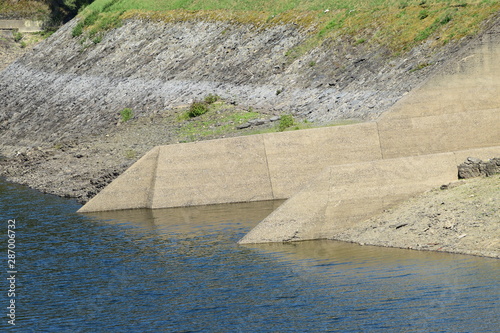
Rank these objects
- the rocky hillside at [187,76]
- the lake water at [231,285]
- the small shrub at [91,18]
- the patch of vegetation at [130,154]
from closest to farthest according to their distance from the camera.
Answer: the lake water at [231,285] < the patch of vegetation at [130,154] < the rocky hillside at [187,76] < the small shrub at [91,18]

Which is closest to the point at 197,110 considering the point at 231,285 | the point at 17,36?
the point at 231,285

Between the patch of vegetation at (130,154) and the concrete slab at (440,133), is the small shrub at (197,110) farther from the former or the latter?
the concrete slab at (440,133)

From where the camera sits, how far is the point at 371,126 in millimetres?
31766

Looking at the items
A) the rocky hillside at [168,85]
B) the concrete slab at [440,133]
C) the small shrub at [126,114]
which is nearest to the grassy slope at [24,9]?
the rocky hillside at [168,85]

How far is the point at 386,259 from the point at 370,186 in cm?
383

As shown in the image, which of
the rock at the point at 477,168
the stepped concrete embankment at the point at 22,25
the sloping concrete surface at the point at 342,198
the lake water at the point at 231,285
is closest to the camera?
the lake water at the point at 231,285

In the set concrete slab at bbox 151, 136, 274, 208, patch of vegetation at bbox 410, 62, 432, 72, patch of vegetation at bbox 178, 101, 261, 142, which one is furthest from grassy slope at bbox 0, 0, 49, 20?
concrete slab at bbox 151, 136, 274, 208

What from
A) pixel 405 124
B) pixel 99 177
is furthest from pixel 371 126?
pixel 99 177

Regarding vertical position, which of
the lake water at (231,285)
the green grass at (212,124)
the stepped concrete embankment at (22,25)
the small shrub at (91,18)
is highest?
the stepped concrete embankment at (22,25)

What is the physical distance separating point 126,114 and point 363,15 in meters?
14.2

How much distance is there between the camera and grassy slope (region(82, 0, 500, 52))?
3978 centimetres

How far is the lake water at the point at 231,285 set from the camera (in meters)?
17.8

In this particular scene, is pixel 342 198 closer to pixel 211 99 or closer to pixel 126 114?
pixel 211 99

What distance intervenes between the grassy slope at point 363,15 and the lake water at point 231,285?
16.5m
